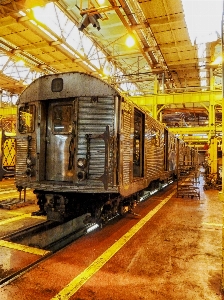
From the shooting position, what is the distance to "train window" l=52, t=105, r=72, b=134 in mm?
5934

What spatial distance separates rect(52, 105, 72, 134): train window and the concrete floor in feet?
8.23

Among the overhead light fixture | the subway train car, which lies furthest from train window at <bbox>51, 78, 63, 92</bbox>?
the overhead light fixture

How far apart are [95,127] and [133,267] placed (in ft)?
9.65

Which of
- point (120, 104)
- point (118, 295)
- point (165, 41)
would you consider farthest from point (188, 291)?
point (165, 41)

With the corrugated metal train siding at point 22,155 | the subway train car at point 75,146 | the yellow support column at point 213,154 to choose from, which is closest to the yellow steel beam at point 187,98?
the yellow support column at point 213,154

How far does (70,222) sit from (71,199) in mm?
1056

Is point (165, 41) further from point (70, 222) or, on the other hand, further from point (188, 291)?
point (188, 291)

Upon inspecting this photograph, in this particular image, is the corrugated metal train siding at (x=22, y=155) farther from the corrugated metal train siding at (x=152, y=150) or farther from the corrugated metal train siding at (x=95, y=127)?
the corrugated metal train siding at (x=152, y=150)

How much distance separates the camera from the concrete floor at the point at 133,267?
3.21 metres

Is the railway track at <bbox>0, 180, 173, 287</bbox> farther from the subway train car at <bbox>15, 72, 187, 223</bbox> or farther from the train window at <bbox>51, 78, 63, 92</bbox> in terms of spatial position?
the train window at <bbox>51, 78, 63, 92</bbox>

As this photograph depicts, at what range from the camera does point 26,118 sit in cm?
647

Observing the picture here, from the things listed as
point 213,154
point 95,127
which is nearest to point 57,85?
point 95,127

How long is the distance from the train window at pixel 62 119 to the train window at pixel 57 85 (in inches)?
16.5

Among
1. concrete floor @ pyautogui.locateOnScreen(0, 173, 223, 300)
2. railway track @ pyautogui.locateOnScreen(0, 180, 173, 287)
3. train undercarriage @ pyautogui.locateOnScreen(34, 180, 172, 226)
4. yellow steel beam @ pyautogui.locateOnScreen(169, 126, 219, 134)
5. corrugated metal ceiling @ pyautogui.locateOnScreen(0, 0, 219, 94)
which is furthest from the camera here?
yellow steel beam @ pyautogui.locateOnScreen(169, 126, 219, 134)
